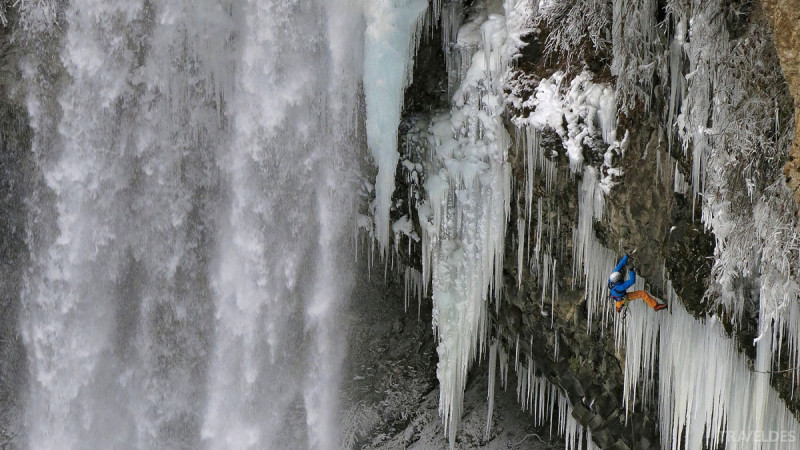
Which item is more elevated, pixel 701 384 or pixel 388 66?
pixel 388 66

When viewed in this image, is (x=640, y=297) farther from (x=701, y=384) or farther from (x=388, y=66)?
(x=388, y=66)

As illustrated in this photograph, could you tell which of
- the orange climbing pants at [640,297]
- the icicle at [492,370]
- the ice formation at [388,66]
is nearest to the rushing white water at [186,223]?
the ice formation at [388,66]

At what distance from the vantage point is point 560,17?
8797mm

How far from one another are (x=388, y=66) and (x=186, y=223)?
12.2 ft


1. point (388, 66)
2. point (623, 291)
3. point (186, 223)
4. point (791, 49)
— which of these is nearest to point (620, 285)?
point (623, 291)

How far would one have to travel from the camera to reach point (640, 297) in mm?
8500

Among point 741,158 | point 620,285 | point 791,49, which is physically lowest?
point 620,285

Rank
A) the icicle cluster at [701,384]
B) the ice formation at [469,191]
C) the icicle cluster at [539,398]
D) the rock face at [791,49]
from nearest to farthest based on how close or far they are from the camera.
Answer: the rock face at [791,49] → the icicle cluster at [701,384] → the ice formation at [469,191] → the icicle cluster at [539,398]

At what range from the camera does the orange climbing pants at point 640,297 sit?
8.38 m

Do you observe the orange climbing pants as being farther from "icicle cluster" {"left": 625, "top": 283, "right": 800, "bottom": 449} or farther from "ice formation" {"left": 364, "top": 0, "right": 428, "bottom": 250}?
"ice formation" {"left": 364, "top": 0, "right": 428, "bottom": 250}

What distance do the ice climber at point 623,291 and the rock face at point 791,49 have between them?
7.11ft

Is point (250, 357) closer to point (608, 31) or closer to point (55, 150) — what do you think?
point (55, 150)

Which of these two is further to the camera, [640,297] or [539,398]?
[539,398]

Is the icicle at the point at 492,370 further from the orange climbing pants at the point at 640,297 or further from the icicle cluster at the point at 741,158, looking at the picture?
the icicle cluster at the point at 741,158
